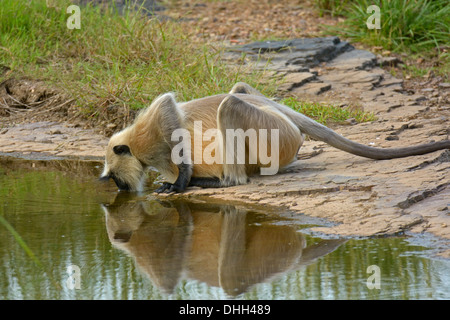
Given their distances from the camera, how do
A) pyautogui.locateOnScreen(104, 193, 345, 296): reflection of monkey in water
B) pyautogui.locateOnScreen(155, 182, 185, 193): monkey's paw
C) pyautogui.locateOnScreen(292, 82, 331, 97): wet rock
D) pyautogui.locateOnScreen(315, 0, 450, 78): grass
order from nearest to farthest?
pyautogui.locateOnScreen(104, 193, 345, 296): reflection of monkey in water → pyautogui.locateOnScreen(155, 182, 185, 193): monkey's paw → pyautogui.locateOnScreen(292, 82, 331, 97): wet rock → pyautogui.locateOnScreen(315, 0, 450, 78): grass

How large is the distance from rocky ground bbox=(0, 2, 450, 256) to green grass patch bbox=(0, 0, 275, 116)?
0.39 metres

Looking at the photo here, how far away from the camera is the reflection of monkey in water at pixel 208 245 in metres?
3.12

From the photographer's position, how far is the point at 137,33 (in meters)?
7.38

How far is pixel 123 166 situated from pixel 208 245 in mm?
1633

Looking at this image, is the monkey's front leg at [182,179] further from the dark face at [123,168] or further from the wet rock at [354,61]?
the wet rock at [354,61]

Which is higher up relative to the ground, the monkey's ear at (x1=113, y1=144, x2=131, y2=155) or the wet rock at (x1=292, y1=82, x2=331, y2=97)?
the monkey's ear at (x1=113, y1=144, x2=131, y2=155)

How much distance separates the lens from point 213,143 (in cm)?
486

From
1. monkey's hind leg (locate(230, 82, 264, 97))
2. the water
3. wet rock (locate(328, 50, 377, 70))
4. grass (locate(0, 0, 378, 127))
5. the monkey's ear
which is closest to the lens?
the water

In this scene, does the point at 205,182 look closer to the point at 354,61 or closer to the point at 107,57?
the point at 107,57

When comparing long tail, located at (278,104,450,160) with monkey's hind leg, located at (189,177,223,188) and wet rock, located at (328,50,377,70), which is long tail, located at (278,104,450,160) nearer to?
monkey's hind leg, located at (189,177,223,188)

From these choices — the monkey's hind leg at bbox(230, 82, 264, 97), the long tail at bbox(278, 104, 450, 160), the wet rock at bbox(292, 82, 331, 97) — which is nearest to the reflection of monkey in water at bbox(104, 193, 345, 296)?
the long tail at bbox(278, 104, 450, 160)

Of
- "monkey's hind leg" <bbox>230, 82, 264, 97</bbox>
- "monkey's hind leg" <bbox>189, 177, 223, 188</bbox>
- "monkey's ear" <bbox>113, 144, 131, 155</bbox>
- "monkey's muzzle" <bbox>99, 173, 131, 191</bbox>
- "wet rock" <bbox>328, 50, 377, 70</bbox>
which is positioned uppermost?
"monkey's hind leg" <bbox>230, 82, 264, 97</bbox>

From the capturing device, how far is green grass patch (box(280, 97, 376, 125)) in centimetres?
652

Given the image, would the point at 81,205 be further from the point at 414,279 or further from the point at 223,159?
the point at 414,279
